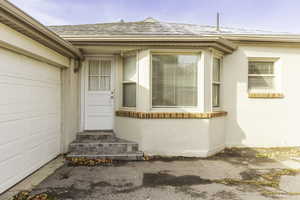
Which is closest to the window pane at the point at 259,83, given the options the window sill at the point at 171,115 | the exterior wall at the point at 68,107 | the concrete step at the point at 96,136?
the window sill at the point at 171,115

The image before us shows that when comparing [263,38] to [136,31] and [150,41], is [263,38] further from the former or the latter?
[136,31]

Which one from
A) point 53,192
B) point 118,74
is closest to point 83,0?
point 118,74

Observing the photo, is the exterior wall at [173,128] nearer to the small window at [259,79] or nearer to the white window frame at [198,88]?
the white window frame at [198,88]

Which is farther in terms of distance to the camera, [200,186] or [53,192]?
[200,186]

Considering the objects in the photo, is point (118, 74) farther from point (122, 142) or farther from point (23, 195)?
point (23, 195)

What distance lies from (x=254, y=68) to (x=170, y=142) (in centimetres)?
370

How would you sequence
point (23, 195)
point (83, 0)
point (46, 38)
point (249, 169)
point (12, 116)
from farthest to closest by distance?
point (83, 0) → point (249, 169) → point (46, 38) → point (12, 116) → point (23, 195)

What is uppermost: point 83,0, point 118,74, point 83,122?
point 83,0

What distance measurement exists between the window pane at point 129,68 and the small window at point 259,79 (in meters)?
3.74

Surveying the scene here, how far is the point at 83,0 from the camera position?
10172 mm

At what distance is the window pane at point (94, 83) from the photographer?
6098mm

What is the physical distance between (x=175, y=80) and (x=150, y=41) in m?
1.25

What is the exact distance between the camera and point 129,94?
18.9 feet

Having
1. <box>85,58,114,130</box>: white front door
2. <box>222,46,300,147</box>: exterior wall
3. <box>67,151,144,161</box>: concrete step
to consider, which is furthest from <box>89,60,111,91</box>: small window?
<box>222,46,300,147</box>: exterior wall
